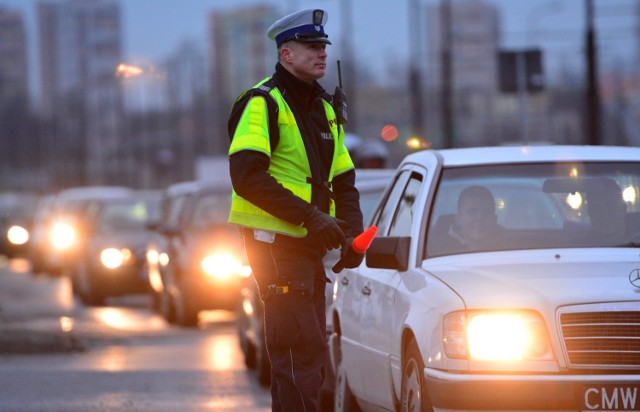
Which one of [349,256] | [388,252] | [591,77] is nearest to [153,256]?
[591,77]

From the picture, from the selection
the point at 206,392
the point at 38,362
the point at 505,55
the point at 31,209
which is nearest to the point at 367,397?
the point at 206,392

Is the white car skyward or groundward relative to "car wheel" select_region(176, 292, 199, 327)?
skyward

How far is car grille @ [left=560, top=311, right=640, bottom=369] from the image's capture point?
679 centimetres

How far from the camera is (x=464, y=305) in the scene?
6.91m

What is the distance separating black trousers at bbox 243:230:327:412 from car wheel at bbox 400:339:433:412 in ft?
1.39

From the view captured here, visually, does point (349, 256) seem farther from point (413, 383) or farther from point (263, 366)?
point (263, 366)

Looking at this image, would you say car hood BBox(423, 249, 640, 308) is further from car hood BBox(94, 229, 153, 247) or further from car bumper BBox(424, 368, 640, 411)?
car hood BBox(94, 229, 153, 247)

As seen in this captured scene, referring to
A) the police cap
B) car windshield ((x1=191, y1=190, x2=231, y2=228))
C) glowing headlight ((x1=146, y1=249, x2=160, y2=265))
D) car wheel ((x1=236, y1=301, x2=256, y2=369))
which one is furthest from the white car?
glowing headlight ((x1=146, y1=249, x2=160, y2=265))

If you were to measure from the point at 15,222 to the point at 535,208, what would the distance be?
1587 inches

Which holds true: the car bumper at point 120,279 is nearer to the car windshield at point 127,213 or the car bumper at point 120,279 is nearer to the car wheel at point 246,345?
the car windshield at point 127,213

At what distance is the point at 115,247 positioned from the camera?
26859 millimetres

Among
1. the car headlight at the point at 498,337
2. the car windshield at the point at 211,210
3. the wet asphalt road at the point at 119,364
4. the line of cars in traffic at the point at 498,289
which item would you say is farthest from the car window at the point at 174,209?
the car headlight at the point at 498,337

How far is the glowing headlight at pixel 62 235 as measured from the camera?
34.3 meters

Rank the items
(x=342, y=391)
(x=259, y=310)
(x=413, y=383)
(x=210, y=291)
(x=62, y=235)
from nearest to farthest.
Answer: (x=413, y=383) → (x=342, y=391) → (x=259, y=310) → (x=210, y=291) → (x=62, y=235)
